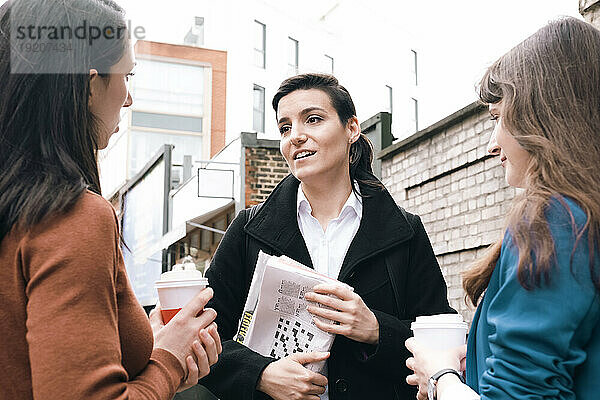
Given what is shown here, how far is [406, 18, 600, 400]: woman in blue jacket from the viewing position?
127 cm

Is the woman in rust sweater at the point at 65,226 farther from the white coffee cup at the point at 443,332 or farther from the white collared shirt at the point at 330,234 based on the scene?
the white collared shirt at the point at 330,234

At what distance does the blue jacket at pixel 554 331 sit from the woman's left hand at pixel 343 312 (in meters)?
0.93

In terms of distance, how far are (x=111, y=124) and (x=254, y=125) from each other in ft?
98.2

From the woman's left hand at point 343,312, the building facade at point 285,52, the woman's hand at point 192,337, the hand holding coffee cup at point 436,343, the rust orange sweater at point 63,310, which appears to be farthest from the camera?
the building facade at point 285,52

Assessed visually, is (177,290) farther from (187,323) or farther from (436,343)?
(436,343)

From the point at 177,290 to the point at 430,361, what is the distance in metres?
0.69

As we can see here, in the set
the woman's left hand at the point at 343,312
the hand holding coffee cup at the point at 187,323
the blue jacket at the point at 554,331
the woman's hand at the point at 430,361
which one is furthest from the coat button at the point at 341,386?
the blue jacket at the point at 554,331

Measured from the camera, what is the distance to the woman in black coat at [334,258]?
2.33 metres

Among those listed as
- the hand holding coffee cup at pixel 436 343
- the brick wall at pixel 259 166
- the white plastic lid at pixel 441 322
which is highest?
the brick wall at pixel 259 166

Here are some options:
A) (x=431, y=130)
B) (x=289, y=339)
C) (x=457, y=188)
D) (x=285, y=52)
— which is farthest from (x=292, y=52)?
(x=289, y=339)

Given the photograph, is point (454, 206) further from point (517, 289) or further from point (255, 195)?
point (255, 195)

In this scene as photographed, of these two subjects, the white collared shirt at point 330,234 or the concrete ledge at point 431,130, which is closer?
the white collared shirt at point 330,234

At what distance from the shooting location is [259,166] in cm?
1334

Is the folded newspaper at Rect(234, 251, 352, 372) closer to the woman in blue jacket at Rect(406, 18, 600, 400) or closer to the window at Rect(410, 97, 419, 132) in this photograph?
the woman in blue jacket at Rect(406, 18, 600, 400)
